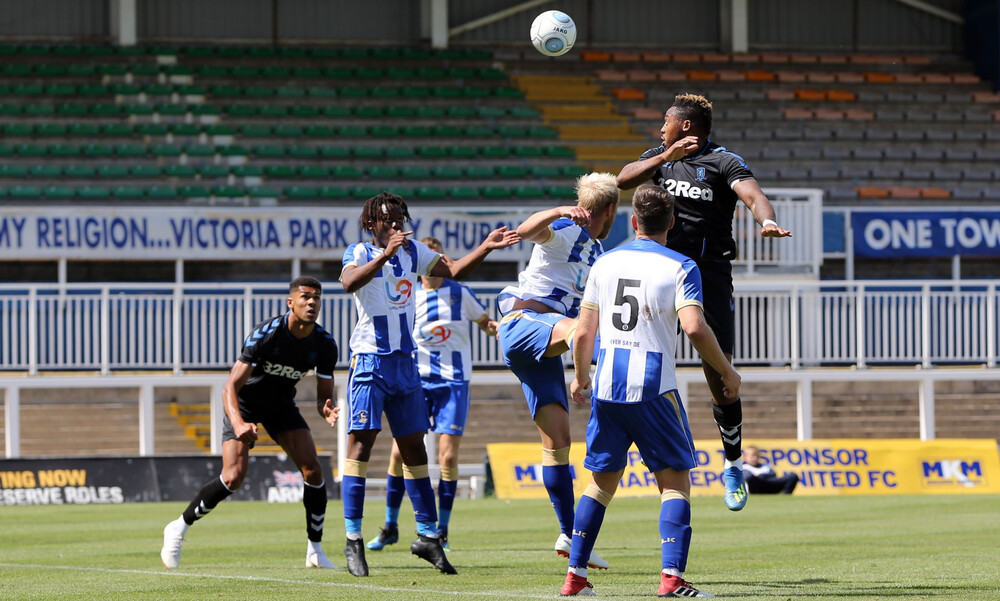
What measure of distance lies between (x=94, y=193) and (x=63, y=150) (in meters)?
2.10

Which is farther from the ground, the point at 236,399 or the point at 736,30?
the point at 736,30

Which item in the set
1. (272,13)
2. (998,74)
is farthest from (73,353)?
(998,74)

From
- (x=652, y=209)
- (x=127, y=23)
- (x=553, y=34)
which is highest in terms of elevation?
(x=127, y=23)

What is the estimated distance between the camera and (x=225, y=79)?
31.9 m

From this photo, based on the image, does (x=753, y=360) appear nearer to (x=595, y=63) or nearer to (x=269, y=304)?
(x=269, y=304)

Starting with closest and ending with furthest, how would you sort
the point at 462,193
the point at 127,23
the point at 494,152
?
the point at 462,193 → the point at 494,152 → the point at 127,23

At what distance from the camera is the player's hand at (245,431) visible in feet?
31.6

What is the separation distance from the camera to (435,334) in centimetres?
1306

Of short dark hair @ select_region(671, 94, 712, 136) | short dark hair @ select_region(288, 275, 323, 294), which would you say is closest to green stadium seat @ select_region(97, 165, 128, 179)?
short dark hair @ select_region(288, 275, 323, 294)

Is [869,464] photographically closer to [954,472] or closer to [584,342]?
[954,472]

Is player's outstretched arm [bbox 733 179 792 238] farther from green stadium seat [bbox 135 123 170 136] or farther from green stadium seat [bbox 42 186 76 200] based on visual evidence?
green stadium seat [bbox 135 123 170 136]

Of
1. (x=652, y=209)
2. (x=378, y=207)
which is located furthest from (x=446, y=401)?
(x=652, y=209)

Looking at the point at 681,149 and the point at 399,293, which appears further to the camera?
the point at 399,293

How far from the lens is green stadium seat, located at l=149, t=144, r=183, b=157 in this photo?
29094 millimetres
